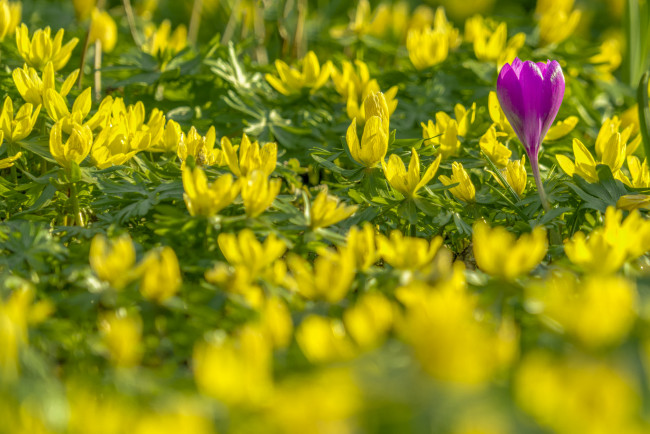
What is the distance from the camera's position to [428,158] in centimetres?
220

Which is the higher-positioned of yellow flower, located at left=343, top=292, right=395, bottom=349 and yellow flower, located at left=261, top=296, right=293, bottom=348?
yellow flower, located at left=343, top=292, right=395, bottom=349

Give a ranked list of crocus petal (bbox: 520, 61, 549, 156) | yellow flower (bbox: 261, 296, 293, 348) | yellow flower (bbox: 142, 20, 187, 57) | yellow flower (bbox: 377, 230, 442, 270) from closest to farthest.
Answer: yellow flower (bbox: 261, 296, 293, 348) → yellow flower (bbox: 377, 230, 442, 270) → crocus petal (bbox: 520, 61, 549, 156) → yellow flower (bbox: 142, 20, 187, 57)

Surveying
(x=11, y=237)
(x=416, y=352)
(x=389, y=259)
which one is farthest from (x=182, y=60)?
(x=416, y=352)

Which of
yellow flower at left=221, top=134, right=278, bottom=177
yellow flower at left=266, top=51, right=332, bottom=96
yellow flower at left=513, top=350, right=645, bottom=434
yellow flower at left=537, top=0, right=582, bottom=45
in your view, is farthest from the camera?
yellow flower at left=537, top=0, right=582, bottom=45

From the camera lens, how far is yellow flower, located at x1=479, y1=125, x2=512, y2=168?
206 cm

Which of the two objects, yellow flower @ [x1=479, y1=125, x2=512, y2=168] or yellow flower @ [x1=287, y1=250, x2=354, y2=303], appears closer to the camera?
yellow flower @ [x1=287, y1=250, x2=354, y2=303]

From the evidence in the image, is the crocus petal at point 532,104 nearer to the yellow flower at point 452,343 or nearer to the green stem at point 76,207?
the yellow flower at point 452,343

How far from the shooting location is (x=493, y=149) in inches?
82.0

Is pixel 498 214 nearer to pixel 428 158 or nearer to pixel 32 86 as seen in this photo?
pixel 428 158

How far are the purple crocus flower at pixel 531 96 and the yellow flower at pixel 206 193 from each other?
2.42ft

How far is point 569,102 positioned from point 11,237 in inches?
77.8

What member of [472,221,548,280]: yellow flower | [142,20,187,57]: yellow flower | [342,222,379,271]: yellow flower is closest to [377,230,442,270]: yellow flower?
[342,222,379,271]: yellow flower

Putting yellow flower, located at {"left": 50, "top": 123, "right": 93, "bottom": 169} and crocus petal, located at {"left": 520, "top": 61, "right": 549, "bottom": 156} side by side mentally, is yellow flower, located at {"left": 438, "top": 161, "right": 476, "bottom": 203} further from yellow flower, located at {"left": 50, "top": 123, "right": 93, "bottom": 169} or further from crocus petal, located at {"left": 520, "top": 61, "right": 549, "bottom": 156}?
yellow flower, located at {"left": 50, "top": 123, "right": 93, "bottom": 169}

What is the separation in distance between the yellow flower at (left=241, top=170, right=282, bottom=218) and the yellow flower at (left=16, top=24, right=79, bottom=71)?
1.06m
